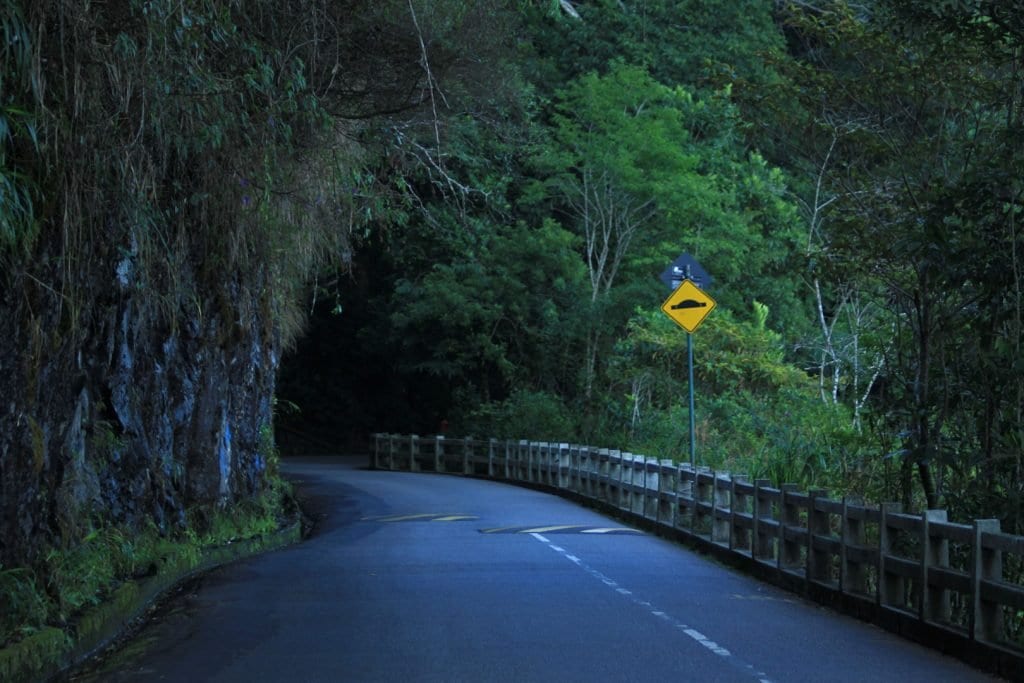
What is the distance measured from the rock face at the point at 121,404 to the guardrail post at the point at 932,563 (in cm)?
657

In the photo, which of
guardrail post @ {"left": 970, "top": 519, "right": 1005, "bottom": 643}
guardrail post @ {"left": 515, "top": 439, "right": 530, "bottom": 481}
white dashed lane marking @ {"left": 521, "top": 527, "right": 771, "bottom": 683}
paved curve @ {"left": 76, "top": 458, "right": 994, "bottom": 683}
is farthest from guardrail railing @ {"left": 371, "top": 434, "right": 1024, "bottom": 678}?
guardrail post @ {"left": 515, "top": 439, "right": 530, "bottom": 481}

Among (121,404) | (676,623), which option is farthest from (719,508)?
(121,404)

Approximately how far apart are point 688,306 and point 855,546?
10019 millimetres

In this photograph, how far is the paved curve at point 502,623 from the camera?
9.77 meters

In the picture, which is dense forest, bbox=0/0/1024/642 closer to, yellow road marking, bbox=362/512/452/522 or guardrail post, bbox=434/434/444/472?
yellow road marking, bbox=362/512/452/522

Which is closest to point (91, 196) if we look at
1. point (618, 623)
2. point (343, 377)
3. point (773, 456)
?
point (618, 623)

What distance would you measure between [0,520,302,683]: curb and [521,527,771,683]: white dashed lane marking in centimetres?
440

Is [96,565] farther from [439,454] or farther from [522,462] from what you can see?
[439,454]

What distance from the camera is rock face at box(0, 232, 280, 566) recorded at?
34.8 feet

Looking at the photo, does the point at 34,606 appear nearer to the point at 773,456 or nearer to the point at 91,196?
the point at 91,196

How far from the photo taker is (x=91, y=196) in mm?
10930

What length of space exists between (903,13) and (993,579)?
5.14 metres

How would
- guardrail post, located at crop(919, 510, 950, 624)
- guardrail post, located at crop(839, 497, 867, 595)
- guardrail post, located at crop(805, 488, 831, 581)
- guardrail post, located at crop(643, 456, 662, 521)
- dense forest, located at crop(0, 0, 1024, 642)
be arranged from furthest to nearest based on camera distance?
guardrail post, located at crop(643, 456, 662, 521)
guardrail post, located at crop(805, 488, 831, 581)
guardrail post, located at crop(839, 497, 867, 595)
guardrail post, located at crop(919, 510, 950, 624)
dense forest, located at crop(0, 0, 1024, 642)

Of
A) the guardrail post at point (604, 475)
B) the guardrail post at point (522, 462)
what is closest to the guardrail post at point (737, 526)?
the guardrail post at point (604, 475)
